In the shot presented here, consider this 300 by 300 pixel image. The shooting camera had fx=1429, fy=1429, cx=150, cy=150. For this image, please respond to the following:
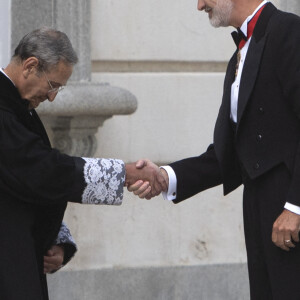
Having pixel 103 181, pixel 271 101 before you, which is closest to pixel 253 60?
pixel 271 101

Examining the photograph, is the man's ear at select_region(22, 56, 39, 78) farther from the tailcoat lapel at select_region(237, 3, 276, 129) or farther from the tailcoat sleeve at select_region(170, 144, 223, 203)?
the tailcoat sleeve at select_region(170, 144, 223, 203)

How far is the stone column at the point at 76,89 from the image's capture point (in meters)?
7.47

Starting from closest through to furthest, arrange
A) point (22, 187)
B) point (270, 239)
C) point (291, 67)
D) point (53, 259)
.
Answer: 1. point (22, 187)
2. point (291, 67)
3. point (270, 239)
4. point (53, 259)

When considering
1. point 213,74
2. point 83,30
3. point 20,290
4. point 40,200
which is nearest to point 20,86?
point 40,200

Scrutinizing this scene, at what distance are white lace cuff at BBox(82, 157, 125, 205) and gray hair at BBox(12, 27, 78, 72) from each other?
0.40 meters

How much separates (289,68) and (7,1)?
2.70m

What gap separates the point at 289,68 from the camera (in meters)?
5.36

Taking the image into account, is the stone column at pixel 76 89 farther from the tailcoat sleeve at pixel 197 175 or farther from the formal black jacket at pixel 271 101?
the formal black jacket at pixel 271 101

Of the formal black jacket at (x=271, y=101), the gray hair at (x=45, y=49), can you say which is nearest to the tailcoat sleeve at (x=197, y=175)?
the formal black jacket at (x=271, y=101)

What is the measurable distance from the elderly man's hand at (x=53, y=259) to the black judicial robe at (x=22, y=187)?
0.20 meters

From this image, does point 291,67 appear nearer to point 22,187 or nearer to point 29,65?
point 29,65

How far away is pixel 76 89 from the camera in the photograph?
750 cm

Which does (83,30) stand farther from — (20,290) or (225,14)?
(20,290)

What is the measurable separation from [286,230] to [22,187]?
0.99 metres
